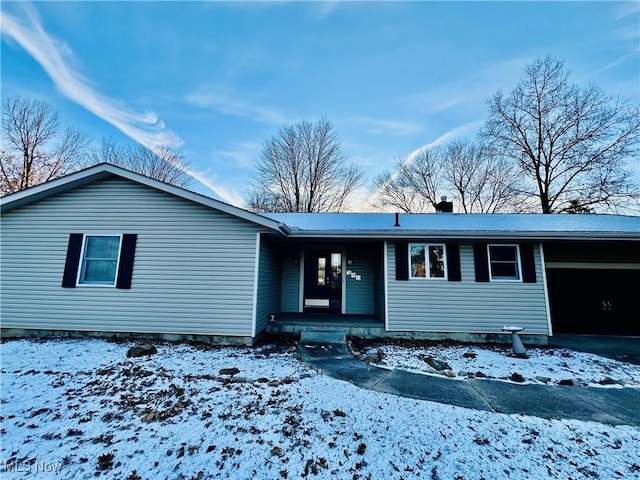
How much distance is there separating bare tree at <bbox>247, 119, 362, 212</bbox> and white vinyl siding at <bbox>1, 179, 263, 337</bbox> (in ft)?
43.6

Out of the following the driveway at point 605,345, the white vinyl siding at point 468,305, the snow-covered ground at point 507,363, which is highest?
the white vinyl siding at point 468,305

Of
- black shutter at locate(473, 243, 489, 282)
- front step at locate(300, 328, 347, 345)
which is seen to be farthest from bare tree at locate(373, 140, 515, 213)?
front step at locate(300, 328, 347, 345)

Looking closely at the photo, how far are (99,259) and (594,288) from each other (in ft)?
43.3

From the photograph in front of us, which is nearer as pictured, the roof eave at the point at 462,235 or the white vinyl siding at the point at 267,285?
the roof eave at the point at 462,235

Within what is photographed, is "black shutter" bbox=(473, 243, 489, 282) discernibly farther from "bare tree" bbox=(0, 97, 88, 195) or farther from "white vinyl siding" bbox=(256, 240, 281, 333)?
"bare tree" bbox=(0, 97, 88, 195)

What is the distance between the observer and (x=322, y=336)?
629 cm

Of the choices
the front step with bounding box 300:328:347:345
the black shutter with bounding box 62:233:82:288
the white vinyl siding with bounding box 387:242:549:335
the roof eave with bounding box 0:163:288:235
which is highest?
the roof eave with bounding box 0:163:288:235

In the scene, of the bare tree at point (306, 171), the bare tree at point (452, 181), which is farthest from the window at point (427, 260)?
the bare tree at point (452, 181)

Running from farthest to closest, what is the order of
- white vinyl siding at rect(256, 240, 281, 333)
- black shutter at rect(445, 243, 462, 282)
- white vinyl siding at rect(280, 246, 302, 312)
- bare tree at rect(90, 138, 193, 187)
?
1. bare tree at rect(90, 138, 193, 187)
2. white vinyl siding at rect(280, 246, 302, 312)
3. black shutter at rect(445, 243, 462, 282)
4. white vinyl siding at rect(256, 240, 281, 333)

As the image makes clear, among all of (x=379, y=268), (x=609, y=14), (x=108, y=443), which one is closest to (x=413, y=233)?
(x=379, y=268)

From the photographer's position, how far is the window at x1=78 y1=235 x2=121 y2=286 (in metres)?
6.26

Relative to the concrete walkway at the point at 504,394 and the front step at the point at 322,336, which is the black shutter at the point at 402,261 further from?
the concrete walkway at the point at 504,394

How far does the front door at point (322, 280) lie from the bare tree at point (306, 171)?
36.4ft

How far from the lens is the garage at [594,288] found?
292 inches
